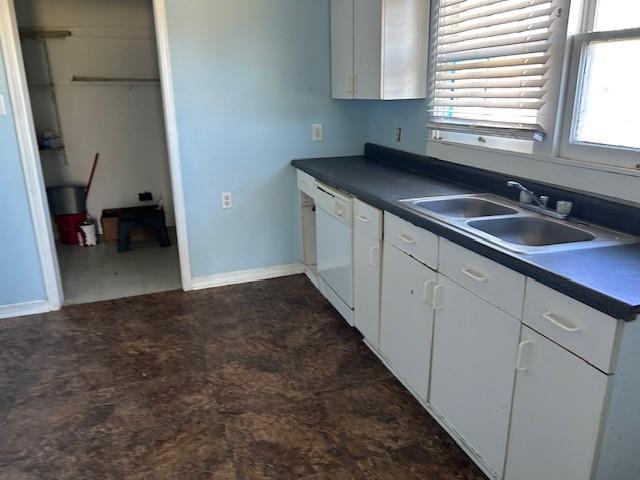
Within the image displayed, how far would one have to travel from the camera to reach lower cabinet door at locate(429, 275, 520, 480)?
166 cm

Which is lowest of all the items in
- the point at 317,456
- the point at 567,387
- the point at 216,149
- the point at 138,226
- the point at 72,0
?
the point at 317,456

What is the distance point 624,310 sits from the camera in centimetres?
119

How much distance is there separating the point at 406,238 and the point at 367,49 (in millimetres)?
1411

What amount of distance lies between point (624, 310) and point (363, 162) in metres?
2.54

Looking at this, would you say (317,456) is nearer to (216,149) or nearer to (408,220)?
(408,220)

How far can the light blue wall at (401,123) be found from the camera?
312 cm

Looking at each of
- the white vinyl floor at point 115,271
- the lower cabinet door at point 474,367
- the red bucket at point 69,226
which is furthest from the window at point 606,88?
the red bucket at point 69,226

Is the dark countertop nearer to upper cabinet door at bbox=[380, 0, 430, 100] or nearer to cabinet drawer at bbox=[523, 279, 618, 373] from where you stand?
cabinet drawer at bbox=[523, 279, 618, 373]

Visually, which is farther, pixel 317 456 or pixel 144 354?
pixel 144 354

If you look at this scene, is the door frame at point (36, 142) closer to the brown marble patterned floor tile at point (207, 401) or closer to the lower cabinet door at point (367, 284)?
the brown marble patterned floor tile at point (207, 401)

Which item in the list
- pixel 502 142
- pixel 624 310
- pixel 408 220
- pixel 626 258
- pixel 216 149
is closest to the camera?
pixel 624 310

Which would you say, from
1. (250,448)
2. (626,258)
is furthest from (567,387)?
(250,448)

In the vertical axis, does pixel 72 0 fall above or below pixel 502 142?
above

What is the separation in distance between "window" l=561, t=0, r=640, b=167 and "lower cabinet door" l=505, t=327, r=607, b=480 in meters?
0.85
